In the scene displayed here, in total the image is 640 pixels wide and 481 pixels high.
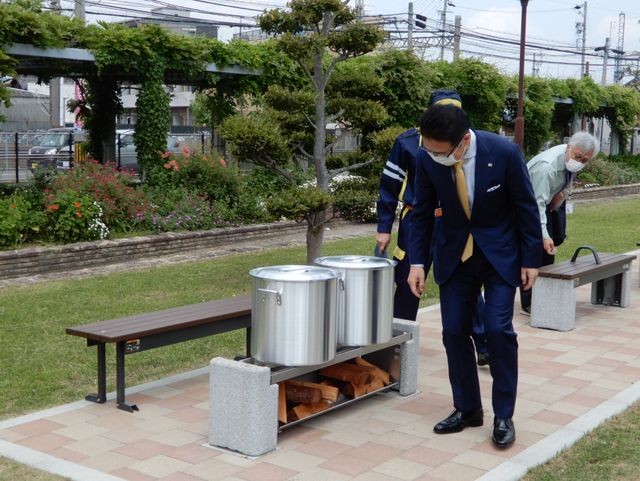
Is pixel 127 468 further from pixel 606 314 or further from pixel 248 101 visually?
Result: pixel 248 101

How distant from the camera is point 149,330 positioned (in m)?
5.40

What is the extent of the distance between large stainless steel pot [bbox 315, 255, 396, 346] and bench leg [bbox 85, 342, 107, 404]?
150 cm

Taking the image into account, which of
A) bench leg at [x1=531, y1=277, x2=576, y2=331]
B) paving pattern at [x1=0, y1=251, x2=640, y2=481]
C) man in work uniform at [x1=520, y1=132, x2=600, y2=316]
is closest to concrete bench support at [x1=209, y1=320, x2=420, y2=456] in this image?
paving pattern at [x1=0, y1=251, x2=640, y2=481]

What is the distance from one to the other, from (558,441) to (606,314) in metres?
4.30

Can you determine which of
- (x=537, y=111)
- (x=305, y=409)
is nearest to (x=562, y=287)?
(x=305, y=409)

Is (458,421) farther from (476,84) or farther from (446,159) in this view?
(476,84)

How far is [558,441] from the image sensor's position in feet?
16.1

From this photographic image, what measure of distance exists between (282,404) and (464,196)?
161 centimetres

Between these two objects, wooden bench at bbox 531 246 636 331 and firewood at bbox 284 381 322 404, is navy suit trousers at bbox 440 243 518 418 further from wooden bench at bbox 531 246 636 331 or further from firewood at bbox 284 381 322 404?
wooden bench at bbox 531 246 636 331

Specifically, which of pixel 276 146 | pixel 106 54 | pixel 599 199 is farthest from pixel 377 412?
pixel 599 199

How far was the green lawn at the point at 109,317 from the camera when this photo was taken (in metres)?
5.16

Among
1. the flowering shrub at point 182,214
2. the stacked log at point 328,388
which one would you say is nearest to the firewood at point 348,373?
the stacked log at point 328,388

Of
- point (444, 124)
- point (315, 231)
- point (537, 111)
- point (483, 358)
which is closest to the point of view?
point (444, 124)

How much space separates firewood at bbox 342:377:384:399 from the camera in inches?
219
